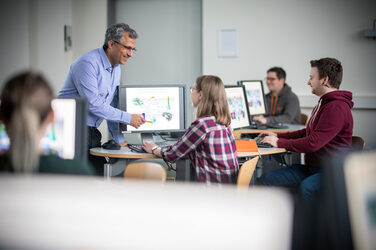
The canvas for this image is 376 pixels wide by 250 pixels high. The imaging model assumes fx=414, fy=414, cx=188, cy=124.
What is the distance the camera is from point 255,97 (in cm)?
425

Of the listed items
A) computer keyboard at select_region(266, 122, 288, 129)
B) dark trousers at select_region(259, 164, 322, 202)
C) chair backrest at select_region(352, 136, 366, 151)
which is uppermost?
computer keyboard at select_region(266, 122, 288, 129)

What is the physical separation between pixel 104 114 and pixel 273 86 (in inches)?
96.5

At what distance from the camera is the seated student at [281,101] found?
177 inches

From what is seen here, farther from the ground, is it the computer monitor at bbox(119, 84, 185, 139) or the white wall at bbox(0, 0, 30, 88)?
the white wall at bbox(0, 0, 30, 88)

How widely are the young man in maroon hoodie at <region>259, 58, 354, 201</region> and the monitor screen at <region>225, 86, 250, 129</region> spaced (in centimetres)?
61

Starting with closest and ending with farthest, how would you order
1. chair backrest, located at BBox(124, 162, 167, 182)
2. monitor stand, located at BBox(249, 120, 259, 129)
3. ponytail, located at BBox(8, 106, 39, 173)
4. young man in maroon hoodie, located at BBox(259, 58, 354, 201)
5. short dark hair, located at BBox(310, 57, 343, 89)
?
ponytail, located at BBox(8, 106, 39, 173) → chair backrest, located at BBox(124, 162, 167, 182) → young man in maroon hoodie, located at BBox(259, 58, 354, 201) → short dark hair, located at BBox(310, 57, 343, 89) → monitor stand, located at BBox(249, 120, 259, 129)

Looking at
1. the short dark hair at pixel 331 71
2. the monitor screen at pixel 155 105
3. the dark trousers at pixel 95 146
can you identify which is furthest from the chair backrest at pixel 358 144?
the dark trousers at pixel 95 146

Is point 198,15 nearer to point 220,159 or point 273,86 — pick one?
point 273,86

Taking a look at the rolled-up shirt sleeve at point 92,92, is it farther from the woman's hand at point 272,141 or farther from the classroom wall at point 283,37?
the classroom wall at point 283,37

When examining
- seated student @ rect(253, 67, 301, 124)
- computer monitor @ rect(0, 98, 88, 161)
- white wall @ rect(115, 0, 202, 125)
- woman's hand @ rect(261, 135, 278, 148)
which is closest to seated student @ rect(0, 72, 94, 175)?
computer monitor @ rect(0, 98, 88, 161)

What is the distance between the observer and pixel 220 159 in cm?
232

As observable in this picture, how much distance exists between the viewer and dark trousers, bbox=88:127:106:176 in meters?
2.91

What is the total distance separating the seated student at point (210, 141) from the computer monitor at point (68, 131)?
0.86m

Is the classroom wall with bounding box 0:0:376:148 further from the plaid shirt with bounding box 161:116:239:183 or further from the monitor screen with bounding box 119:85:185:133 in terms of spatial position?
the plaid shirt with bounding box 161:116:239:183
